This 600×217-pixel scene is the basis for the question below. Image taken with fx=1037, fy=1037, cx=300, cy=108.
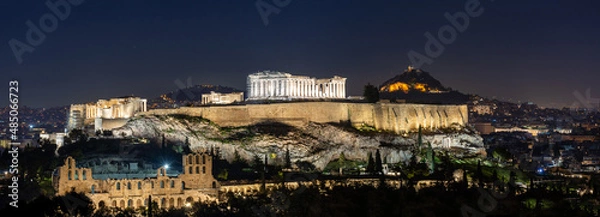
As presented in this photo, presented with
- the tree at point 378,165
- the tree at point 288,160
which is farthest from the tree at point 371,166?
the tree at point 288,160

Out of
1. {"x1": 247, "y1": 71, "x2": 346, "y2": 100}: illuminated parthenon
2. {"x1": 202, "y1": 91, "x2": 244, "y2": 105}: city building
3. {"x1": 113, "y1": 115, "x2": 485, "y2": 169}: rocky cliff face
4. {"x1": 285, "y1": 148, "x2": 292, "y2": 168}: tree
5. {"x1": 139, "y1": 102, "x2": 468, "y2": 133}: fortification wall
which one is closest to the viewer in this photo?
{"x1": 285, "y1": 148, "x2": 292, "y2": 168}: tree

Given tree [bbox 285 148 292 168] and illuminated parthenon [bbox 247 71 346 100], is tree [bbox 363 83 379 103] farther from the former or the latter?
→ tree [bbox 285 148 292 168]

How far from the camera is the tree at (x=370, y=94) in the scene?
8819cm

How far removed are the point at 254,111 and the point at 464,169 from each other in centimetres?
1883

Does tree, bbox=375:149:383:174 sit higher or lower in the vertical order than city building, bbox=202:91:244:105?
lower

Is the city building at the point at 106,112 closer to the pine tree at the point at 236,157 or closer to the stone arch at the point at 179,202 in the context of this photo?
the pine tree at the point at 236,157

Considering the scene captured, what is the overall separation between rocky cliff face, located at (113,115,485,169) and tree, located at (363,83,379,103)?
6.34 m

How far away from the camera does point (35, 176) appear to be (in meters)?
65.1

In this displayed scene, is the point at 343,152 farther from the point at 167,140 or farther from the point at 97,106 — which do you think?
the point at 97,106

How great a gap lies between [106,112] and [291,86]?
16.4 m

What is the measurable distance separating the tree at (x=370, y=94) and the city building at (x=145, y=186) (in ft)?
110

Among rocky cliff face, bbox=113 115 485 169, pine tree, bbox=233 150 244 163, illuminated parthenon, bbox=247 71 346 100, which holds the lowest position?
pine tree, bbox=233 150 244 163

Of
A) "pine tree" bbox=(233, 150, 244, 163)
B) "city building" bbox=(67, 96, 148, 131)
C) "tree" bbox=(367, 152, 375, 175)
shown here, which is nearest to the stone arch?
"pine tree" bbox=(233, 150, 244, 163)

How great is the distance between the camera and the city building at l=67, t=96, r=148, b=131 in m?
86.1
